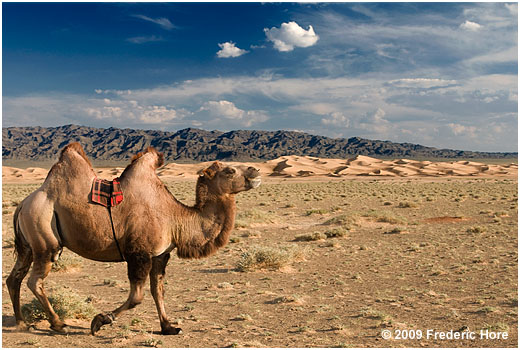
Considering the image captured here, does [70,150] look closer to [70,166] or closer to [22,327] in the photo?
[70,166]

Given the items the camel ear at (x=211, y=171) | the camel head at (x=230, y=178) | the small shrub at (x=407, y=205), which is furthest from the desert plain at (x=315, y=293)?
the small shrub at (x=407, y=205)

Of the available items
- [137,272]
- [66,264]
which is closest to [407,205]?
[66,264]

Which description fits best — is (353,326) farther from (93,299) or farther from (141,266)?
(93,299)

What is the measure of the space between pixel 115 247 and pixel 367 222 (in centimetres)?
1617

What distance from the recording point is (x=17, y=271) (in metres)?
5.79

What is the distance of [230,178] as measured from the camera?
5.86 m

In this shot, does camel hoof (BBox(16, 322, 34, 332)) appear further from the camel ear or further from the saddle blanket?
the camel ear

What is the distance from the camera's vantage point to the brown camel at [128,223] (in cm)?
539

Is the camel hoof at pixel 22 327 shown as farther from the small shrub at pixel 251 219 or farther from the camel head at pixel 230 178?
the small shrub at pixel 251 219

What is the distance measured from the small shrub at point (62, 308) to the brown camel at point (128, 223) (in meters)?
0.38

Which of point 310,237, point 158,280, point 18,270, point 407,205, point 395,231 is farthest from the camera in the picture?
point 407,205

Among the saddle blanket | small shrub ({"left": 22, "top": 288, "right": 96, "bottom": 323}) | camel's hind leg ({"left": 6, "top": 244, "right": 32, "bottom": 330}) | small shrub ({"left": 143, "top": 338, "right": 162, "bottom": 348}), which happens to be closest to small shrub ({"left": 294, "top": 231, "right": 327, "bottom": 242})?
small shrub ({"left": 22, "top": 288, "right": 96, "bottom": 323})

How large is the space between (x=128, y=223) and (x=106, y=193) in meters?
0.50

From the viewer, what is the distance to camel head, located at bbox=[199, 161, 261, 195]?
19.2ft
